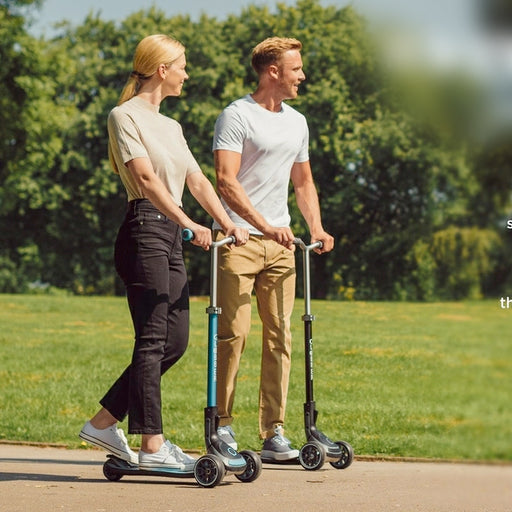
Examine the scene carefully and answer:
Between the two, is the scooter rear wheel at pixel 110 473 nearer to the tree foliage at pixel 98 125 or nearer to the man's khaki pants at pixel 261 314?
the man's khaki pants at pixel 261 314

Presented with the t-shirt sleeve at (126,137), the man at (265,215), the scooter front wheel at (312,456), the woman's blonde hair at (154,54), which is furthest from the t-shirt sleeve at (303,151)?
the scooter front wheel at (312,456)

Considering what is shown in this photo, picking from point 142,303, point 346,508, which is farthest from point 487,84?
point 142,303

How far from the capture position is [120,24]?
3691cm

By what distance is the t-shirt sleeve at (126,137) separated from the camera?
3936 mm

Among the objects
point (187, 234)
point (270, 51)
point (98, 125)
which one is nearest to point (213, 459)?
point (187, 234)

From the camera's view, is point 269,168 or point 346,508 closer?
point 346,508

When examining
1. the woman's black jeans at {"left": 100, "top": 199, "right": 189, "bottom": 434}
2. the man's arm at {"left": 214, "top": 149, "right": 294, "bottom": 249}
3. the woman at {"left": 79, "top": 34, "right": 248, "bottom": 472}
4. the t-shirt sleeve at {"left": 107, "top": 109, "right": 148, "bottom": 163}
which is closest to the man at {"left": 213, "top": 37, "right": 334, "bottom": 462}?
the man's arm at {"left": 214, "top": 149, "right": 294, "bottom": 249}

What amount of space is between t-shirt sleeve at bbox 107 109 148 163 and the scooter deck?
1209 mm

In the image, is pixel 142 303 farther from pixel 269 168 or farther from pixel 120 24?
pixel 120 24

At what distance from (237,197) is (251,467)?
1.09 meters

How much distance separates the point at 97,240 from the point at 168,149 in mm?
32634

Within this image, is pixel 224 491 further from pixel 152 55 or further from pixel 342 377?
pixel 342 377

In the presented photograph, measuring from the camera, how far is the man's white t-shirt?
172 inches

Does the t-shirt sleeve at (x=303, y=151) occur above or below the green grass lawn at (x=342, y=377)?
above
